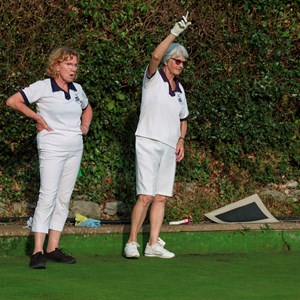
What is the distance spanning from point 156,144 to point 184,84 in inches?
86.1

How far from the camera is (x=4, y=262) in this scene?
813 centimetres

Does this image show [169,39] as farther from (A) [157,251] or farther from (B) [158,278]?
(B) [158,278]

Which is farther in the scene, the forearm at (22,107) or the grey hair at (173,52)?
the grey hair at (173,52)

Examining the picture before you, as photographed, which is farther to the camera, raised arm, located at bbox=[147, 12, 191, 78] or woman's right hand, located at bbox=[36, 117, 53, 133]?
raised arm, located at bbox=[147, 12, 191, 78]

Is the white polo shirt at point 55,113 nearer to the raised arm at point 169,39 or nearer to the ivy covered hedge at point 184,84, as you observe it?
the raised arm at point 169,39

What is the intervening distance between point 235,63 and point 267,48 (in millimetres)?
345

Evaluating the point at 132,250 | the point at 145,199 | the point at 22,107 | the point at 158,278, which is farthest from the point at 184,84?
the point at 158,278

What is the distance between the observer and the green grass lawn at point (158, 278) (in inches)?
268

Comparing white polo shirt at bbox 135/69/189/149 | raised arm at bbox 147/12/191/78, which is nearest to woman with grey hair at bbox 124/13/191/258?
white polo shirt at bbox 135/69/189/149

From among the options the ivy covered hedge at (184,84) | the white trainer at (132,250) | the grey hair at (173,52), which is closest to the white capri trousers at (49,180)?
the white trainer at (132,250)

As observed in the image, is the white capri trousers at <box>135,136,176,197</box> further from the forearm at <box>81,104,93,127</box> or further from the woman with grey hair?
the forearm at <box>81,104,93,127</box>

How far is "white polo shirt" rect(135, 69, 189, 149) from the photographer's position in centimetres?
836

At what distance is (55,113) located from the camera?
7.95m

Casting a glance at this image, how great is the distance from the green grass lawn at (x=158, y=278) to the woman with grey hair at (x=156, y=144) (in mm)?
225
